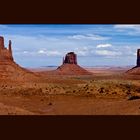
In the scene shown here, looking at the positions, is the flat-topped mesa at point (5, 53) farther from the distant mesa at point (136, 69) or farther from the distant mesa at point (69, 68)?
the distant mesa at point (136, 69)

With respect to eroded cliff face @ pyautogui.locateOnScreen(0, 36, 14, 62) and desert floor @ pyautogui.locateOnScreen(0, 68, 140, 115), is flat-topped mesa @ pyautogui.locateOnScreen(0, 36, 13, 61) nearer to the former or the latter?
eroded cliff face @ pyautogui.locateOnScreen(0, 36, 14, 62)

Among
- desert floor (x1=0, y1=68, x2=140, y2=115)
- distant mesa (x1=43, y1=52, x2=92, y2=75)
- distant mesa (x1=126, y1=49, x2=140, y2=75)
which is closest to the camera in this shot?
desert floor (x1=0, y1=68, x2=140, y2=115)

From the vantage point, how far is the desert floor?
17422 millimetres

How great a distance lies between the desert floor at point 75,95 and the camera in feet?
57.2

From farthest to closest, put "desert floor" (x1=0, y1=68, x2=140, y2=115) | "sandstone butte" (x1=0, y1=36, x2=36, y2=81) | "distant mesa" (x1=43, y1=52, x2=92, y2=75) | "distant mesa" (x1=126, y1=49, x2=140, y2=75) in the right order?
"distant mesa" (x1=43, y1=52, x2=92, y2=75)
"sandstone butte" (x1=0, y1=36, x2=36, y2=81)
"distant mesa" (x1=126, y1=49, x2=140, y2=75)
"desert floor" (x1=0, y1=68, x2=140, y2=115)

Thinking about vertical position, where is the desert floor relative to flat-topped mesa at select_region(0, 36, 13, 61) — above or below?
below

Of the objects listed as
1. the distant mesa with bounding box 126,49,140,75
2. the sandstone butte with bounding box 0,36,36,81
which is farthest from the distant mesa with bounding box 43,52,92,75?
the distant mesa with bounding box 126,49,140,75

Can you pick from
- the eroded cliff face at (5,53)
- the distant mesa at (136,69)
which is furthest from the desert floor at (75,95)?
the eroded cliff face at (5,53)

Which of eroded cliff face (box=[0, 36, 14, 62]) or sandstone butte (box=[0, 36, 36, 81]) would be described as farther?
eroded cliff face (box=[0, 36, 14, 62])

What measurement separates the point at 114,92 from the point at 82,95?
5.37ft

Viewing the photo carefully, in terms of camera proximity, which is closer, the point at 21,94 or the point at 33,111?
the point at 33,111
